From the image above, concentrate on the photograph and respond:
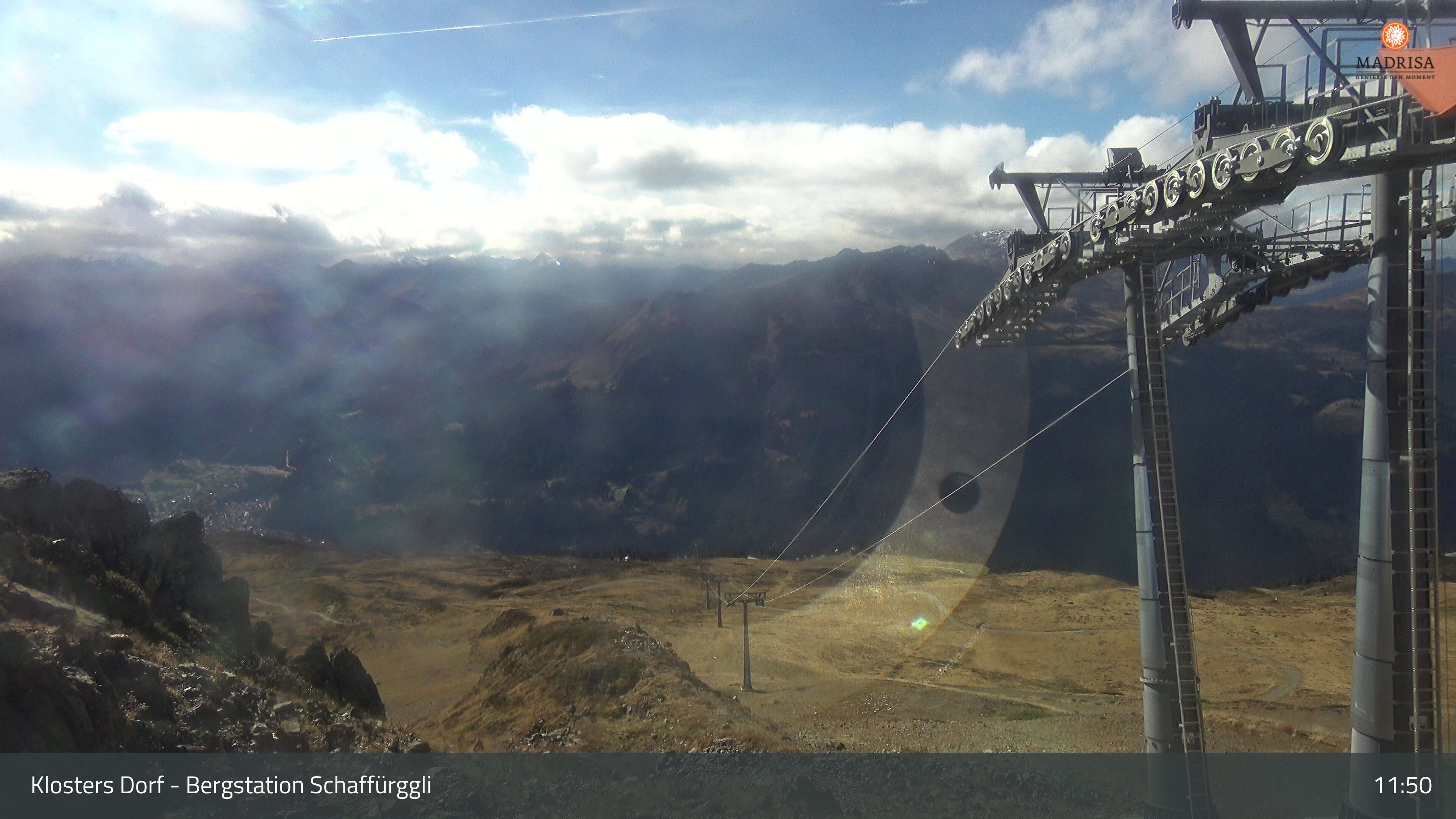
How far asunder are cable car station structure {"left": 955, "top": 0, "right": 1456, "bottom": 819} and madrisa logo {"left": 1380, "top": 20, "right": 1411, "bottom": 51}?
109 mm

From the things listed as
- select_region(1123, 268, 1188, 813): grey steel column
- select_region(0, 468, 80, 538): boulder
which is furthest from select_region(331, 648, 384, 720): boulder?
select_region(1123, 268, 1188, 813): grey steel column

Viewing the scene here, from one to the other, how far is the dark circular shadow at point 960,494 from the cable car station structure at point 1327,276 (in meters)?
90.0

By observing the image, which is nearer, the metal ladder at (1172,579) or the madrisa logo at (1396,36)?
the madrisa logo at (1396,36)

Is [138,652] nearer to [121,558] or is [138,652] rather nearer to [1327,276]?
[121,558]

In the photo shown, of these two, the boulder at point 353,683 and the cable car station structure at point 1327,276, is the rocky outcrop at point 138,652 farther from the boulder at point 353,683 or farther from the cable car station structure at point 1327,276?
the cable car station structure at point 1327,276

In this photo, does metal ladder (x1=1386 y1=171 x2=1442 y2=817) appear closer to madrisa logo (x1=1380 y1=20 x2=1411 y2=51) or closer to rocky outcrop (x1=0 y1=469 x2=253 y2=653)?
madrisa logo (x1=1380 y1=20 x2=1411 y2=51)

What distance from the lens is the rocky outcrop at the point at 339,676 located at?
1681 cm

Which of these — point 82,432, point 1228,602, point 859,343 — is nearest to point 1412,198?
point 1228,602

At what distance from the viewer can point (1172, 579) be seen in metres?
10.4

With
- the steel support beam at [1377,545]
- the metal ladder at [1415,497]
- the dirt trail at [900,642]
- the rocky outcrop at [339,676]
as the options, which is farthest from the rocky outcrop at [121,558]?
the metal ladder at [1415,497]

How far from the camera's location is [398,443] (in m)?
169

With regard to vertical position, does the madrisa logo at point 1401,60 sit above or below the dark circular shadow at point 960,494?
above

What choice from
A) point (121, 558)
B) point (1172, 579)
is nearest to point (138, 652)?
point (121, 558)

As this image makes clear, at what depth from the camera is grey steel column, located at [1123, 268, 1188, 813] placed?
1037 cm
